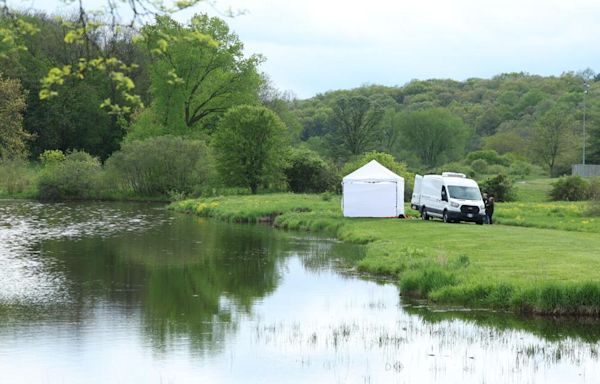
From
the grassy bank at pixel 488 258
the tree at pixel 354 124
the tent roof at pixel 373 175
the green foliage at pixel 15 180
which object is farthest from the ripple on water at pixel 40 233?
the tree at pixel 354 124

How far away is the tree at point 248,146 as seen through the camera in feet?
219

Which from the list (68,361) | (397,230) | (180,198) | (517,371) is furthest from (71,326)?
(180,198)

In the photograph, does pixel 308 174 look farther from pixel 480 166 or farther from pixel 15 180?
pixel 480 166

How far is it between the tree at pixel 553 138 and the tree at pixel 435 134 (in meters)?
20.8

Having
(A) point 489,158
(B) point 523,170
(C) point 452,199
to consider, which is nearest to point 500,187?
(C) point 452,199

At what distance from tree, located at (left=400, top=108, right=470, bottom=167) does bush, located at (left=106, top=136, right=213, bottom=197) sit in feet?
160

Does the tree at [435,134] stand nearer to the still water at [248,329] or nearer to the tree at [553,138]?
the tree at [553,138]

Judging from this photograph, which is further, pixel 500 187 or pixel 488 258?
pixel 500 187

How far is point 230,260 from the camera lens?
29.9 metres

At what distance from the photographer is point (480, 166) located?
89125mm

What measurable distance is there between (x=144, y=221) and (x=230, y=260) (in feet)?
61.5

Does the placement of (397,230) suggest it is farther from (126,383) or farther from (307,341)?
(126,383)

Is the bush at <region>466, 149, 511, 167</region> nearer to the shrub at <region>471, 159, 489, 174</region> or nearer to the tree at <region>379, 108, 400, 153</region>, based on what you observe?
the shrub at <region>471, 159, 489, 174</region>

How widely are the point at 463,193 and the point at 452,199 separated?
0.92 meters
